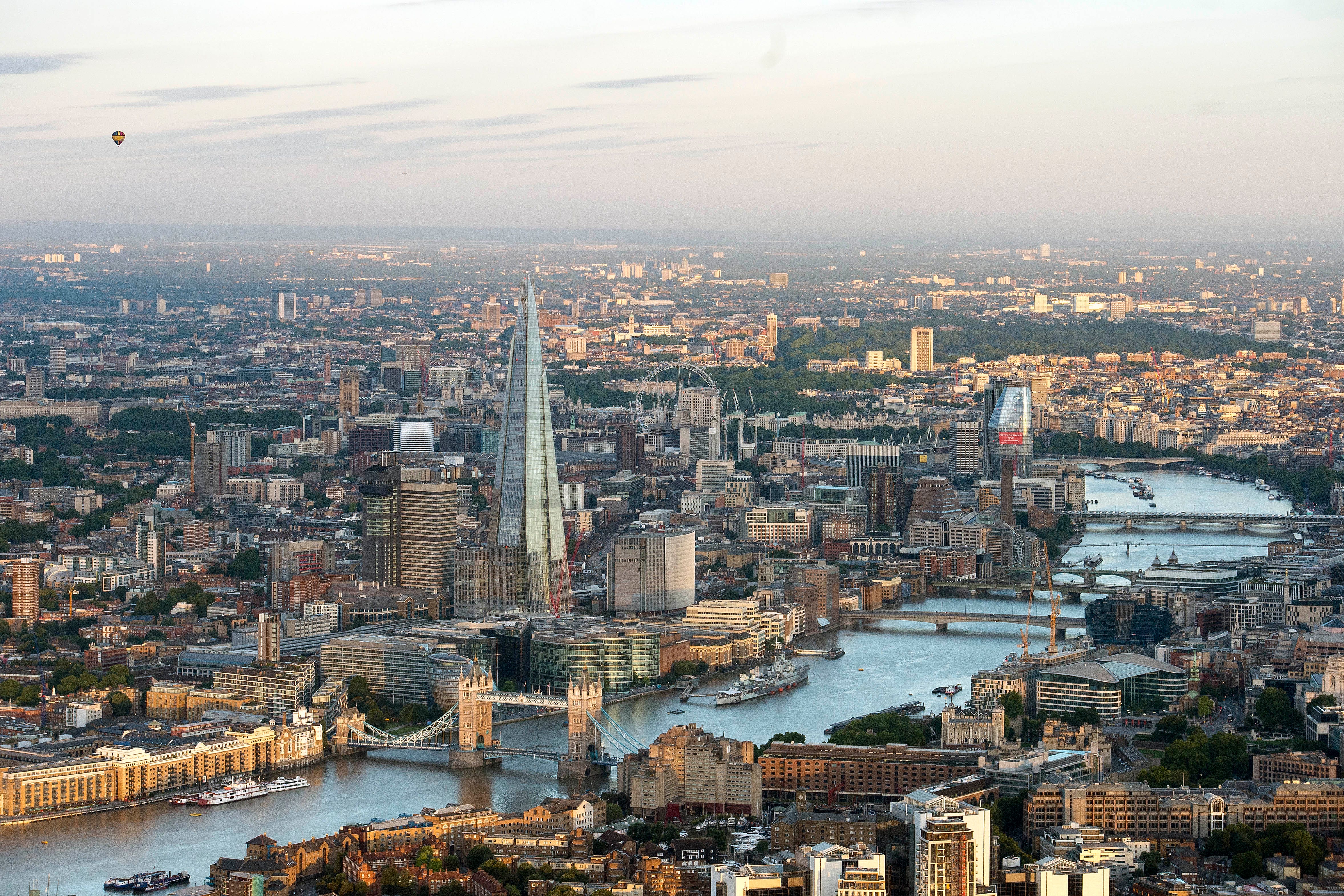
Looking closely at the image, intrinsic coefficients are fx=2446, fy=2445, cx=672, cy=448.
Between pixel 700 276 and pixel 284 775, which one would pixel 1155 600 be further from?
pixel 700 276

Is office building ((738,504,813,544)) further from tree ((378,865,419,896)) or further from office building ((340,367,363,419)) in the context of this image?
tree ((378,865,419,896))

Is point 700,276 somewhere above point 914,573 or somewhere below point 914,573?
above

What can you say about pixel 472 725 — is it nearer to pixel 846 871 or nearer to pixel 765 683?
pixel 765 683

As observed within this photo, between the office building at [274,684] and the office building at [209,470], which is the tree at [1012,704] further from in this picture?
the office building at [209,470]

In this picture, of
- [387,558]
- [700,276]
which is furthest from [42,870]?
[700,276]

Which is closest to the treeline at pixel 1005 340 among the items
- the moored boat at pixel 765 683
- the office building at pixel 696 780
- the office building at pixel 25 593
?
the office building at pixel 25 593

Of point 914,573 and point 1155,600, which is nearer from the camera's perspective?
point 1155,600

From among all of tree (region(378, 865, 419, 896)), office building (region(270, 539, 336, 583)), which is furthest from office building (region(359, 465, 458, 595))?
tree (region(378, 865, 419, 896))
